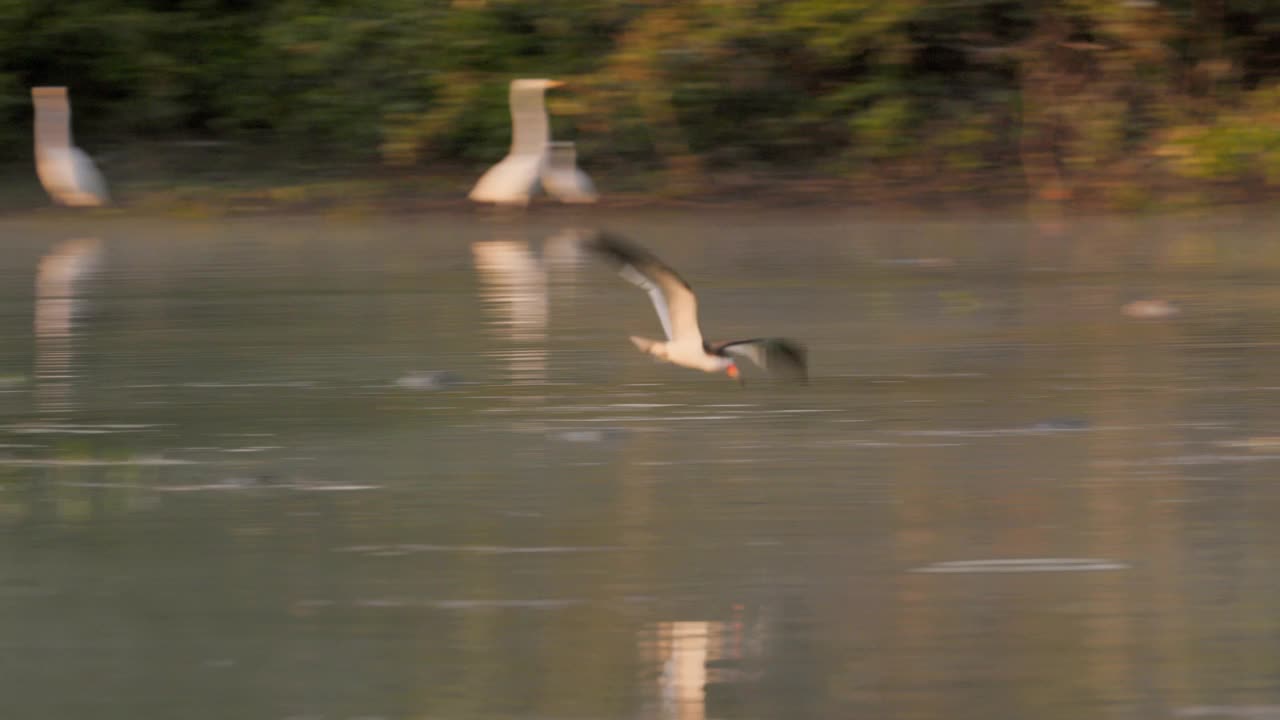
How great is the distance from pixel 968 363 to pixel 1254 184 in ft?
26.0

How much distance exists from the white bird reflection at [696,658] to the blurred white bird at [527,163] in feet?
34.8

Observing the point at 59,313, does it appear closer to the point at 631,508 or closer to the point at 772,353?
the point at 772,353

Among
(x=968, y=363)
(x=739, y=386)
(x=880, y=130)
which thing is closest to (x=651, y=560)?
(x=739, y=386)

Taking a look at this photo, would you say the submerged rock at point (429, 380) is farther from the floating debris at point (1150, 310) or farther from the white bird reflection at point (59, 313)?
the floating debris at point (1150, 310)

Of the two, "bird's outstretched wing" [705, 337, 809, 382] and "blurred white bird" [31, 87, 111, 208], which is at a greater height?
"blurred white bird" [31, 87, 111, 208]

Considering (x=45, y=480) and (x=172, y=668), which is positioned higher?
(x=45, y=480)

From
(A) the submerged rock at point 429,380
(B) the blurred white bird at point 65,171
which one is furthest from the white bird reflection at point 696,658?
(B) the blurred white bird at point 65,171

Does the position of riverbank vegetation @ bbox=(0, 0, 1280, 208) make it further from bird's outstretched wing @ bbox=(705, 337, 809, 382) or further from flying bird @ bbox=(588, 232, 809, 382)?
flying bird @ bbox=(588, 232, 809, 382)

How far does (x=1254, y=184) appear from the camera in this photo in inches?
578

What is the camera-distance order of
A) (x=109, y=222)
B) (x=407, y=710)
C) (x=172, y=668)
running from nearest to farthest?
(x=407, y=710) → (x=172, y=668) → (x=109, y=222)

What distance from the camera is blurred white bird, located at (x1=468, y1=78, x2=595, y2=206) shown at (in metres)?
14.5

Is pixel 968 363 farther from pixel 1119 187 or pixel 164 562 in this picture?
pixel 1119 187

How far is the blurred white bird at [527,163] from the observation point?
14.5 m

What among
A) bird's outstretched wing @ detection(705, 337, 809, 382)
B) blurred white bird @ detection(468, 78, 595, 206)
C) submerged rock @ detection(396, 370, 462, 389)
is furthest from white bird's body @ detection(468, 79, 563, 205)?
submerged rock @ detection(396, 370, 462, 389)
